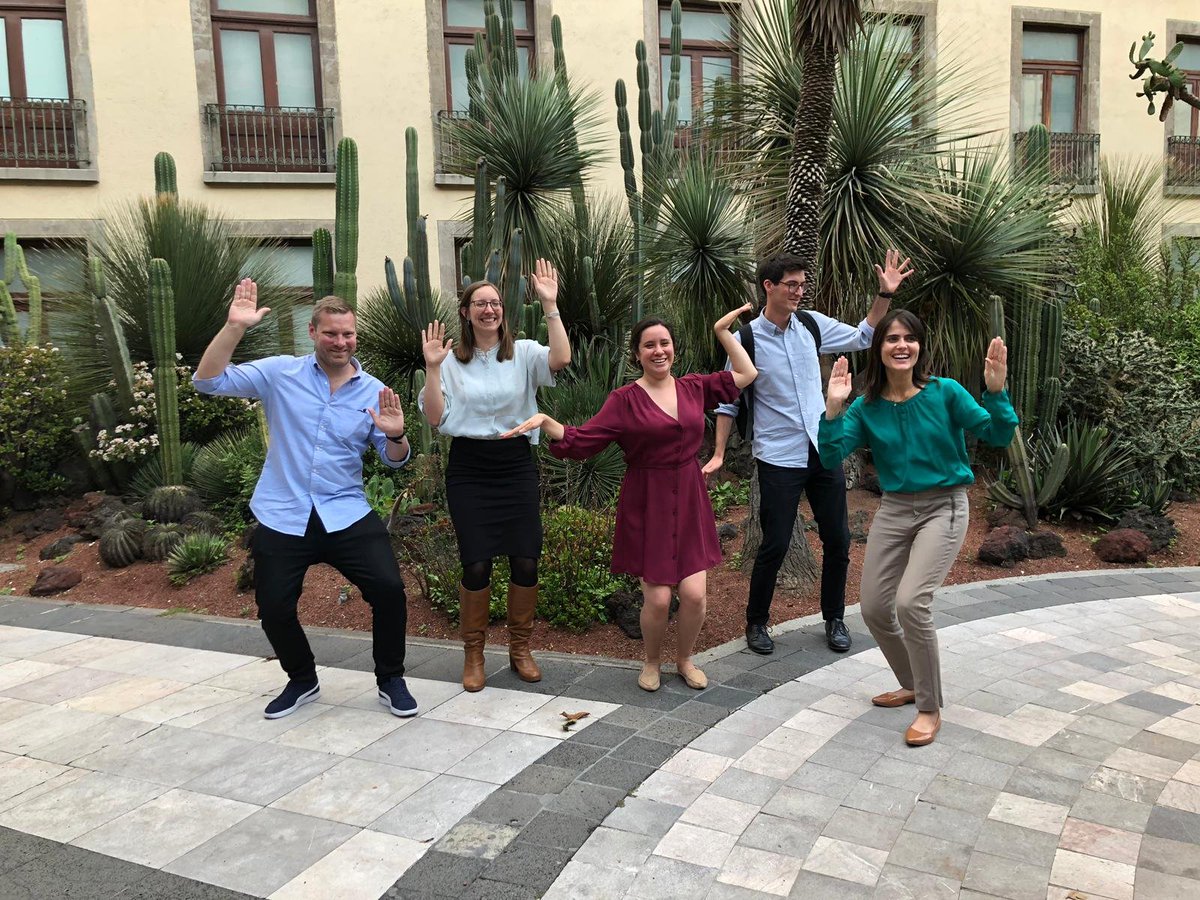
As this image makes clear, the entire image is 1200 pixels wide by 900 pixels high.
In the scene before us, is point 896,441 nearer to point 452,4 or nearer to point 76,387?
point 76,387

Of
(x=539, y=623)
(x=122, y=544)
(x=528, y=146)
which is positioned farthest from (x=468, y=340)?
(x=122, y=544)

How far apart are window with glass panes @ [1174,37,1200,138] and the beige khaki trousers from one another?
16483 millimetres

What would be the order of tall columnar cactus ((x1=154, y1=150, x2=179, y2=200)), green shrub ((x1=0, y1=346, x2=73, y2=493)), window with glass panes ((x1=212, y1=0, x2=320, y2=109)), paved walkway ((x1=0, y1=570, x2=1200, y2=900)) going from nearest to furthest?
paved walkway ((x1=0, y1=570, x2=1200, y2=900)) → green shrub ((x1=0, y1=346, x2=73, y2=493)) → tall columnar cactus ((x1=154, y1=150, x2=179, y2=200)) → window with glass panes ((x1=212, y1=0, x2=320, y2=109))

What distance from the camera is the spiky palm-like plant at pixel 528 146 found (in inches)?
303

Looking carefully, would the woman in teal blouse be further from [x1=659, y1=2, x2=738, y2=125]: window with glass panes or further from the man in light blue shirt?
[x1=659, y1=2, x2=738, y2=125]: window with glass panes

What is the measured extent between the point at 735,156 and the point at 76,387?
684 centimetres

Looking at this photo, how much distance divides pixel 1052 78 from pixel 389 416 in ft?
51.9

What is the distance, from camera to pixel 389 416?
388 centimetres

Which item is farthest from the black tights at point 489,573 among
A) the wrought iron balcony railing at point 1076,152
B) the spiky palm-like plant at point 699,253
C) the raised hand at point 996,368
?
the wrought iron balcony railing at point 1076,152

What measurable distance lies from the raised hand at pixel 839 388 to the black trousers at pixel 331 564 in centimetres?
198

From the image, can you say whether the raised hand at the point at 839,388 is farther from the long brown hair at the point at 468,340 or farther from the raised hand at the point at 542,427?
the long brown hair at the point at 468,340

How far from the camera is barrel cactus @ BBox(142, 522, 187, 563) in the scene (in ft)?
23.8

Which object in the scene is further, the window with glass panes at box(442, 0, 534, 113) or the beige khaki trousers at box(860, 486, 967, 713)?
the window with glass panes at box(442, 0, 534, 113)

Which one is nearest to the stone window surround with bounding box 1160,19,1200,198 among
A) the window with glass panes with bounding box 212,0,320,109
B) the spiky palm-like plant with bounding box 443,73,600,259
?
the spiky palm-like plant with bounding box 443,73,600,259
